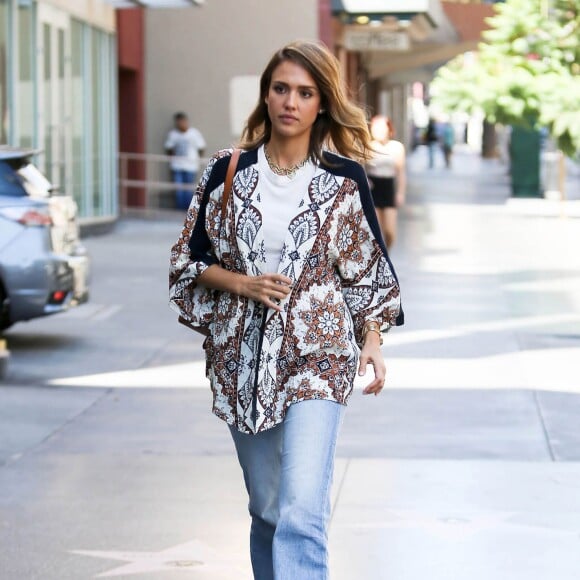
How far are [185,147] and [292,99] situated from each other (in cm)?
2319

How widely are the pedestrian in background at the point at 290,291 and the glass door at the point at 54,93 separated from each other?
15.9 m

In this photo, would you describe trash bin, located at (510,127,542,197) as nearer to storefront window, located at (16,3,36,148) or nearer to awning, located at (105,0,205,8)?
awning, located at (105,0,205,8)

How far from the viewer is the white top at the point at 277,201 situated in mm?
4070

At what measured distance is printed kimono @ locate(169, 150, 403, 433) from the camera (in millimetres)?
4055

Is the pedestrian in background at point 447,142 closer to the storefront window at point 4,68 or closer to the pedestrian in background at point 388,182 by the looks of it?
the storefront window at point 4,68

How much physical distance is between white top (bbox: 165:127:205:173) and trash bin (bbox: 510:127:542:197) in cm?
805

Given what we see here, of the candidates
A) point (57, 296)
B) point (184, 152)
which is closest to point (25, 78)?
point (184, 152)

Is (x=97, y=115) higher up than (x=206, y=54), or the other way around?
(x=206, y=54)

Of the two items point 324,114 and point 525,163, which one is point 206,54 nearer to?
point 525,163

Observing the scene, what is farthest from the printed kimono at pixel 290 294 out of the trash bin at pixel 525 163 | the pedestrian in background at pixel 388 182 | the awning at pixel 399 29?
the trash bin at pixel 525 163

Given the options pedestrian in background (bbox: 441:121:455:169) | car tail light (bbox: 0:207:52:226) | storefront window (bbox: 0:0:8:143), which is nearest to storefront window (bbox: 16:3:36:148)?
storefront window (bbox: 0:0:8:143)

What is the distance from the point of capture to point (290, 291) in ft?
13.2

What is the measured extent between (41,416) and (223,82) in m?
20.0

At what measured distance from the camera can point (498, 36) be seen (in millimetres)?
22062
